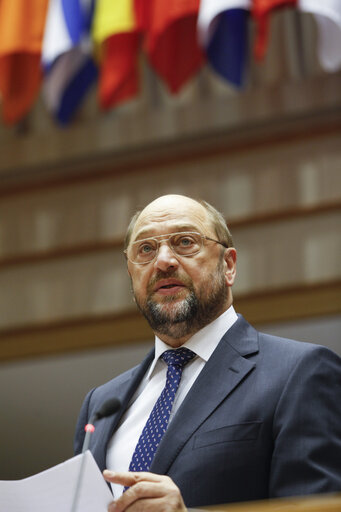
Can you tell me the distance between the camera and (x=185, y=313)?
2.31 metres

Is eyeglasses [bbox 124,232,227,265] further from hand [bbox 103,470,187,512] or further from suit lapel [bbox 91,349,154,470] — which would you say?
hand [bbox 103,470,187,512]

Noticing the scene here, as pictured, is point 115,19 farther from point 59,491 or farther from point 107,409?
point 59,491

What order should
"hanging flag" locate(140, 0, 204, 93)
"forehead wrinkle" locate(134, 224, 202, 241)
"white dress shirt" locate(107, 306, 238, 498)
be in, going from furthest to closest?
"hanging flag" locate(140, 0, 204, 93) → "forehead wrinkle" locate(134, 224, 202, 241) → "white dress shirt" locate(107, 306, 238, 498)

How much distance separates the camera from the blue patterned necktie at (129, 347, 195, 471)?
2.12 m

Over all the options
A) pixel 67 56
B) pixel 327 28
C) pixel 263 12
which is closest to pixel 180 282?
pixel 263 12

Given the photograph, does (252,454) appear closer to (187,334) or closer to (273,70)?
(187,334)

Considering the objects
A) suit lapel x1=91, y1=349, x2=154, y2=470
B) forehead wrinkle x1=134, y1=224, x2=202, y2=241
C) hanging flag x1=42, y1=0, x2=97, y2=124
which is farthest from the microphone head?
hanging flag x1=42, y1=0, x2=97, y2=124

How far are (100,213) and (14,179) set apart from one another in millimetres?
698

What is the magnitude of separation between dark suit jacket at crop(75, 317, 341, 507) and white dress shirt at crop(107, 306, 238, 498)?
0.09m

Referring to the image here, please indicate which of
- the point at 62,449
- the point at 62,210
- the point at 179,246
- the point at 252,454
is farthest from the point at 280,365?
the point at 62,210

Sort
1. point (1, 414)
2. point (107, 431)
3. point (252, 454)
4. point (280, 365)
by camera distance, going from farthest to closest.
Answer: point (1, 414)
point (107, 431)
point (280, 365)
point (252, 454)

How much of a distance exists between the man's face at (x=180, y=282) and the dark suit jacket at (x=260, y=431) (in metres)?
0.19

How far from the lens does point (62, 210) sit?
5.56 m

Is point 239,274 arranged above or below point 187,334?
below
